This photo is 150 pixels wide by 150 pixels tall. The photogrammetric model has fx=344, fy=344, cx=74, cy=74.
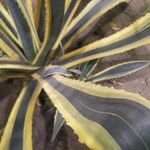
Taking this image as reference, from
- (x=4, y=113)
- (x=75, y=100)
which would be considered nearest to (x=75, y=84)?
(x=75, y=100)

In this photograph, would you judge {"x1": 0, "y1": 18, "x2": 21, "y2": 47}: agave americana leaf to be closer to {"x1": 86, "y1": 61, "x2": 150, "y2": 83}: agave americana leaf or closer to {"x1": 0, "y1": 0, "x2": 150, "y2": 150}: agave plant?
{"x1": 0, "y1": 0, "x2": 150, "y2": 150}: agave plant

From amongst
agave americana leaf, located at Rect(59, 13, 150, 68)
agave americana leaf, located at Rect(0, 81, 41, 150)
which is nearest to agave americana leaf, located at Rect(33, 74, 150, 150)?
agave americana leaf, located at Rect(0, 81, 41, 150)

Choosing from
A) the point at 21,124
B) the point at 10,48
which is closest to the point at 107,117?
the point at 21,124

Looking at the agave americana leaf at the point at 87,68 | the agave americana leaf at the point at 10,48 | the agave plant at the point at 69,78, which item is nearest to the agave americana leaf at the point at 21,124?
the agave plant at the point at 69,78

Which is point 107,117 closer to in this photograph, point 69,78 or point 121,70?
point 69,78

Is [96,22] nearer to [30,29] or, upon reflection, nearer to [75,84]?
[30,29]

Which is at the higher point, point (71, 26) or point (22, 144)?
point (71, 26)

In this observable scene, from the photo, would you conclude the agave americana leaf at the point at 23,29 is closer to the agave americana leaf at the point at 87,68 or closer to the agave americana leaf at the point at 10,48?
the agave americana leaf at the point at 10,48

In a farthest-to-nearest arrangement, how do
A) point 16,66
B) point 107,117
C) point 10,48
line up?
1. point 10,48
2. point 16,66
3. point 107,117
